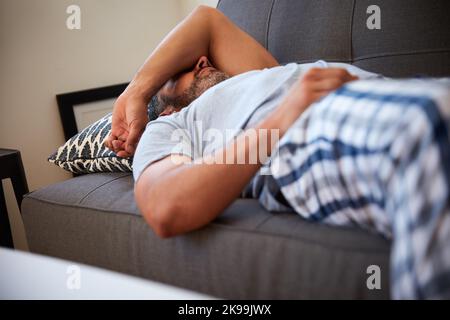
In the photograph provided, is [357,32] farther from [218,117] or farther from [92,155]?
[92,155]

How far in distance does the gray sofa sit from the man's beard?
0.26 metres

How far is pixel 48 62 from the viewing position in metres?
2.23

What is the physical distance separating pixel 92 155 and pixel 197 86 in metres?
0.37

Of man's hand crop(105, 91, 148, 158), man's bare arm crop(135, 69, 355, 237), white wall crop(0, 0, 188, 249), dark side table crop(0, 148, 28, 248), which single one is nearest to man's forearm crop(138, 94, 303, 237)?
man's bare arm crop(135, 69, 355, 237)

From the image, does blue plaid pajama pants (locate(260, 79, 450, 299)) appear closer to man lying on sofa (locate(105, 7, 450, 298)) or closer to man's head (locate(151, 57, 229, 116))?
man lying on sofa (locate(105, 7, 450, 298))

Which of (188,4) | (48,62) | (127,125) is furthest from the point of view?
(188,4)

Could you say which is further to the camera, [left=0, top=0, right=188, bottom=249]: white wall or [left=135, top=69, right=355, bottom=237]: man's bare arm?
[left=0, top=0, right=188, bottom=249]: white wall

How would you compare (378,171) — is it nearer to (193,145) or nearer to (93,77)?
(193,145)

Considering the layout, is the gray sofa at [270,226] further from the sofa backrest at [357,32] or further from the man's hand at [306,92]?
the man's hand at [306,92]

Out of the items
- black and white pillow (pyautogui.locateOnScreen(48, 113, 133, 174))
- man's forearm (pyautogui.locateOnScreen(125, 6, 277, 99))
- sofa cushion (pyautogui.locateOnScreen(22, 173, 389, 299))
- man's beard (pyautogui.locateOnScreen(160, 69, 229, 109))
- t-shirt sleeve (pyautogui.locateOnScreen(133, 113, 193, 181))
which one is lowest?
sofa cushion (pyautogui.locateOnScreen(22, 173, 389, 299))

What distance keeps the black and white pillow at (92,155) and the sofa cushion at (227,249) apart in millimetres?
101

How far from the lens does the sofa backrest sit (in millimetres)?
1259

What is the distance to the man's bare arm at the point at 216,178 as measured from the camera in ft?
2.80

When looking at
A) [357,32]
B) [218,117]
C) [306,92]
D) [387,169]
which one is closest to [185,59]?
[218,117]
